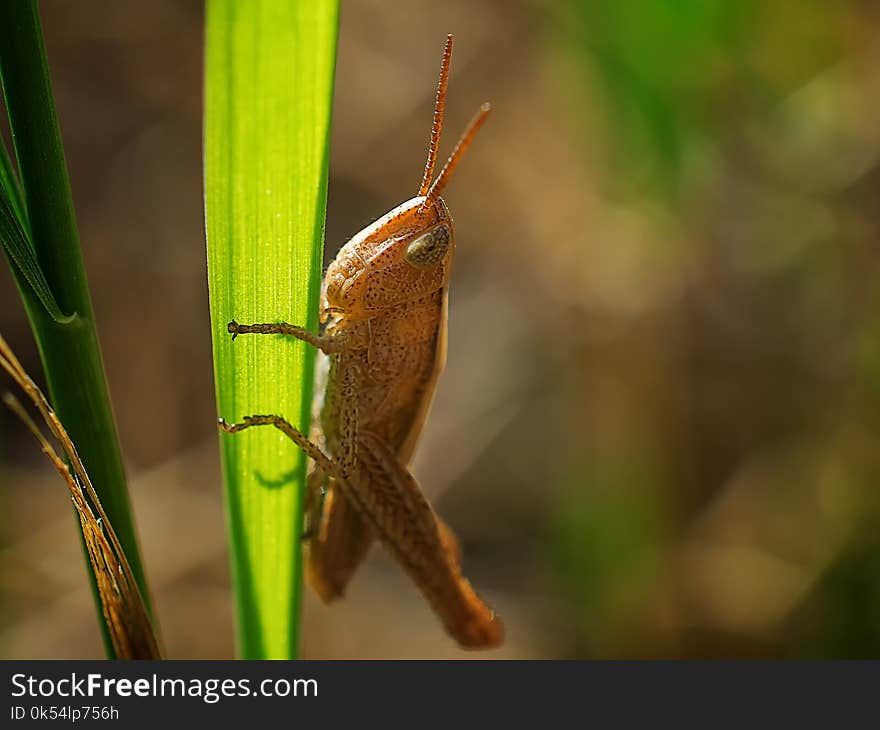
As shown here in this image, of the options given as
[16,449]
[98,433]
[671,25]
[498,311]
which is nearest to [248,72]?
[98,433]

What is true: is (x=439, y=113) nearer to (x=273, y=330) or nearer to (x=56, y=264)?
(x=273, y=330)

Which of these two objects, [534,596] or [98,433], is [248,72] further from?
[534,596]

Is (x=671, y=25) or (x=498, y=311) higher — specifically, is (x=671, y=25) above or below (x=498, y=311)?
below

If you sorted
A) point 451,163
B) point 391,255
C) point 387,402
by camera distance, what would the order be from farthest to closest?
1. point 387,402
2. point 391,255
3. point 451,163

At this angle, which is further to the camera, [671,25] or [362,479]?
[671,25]

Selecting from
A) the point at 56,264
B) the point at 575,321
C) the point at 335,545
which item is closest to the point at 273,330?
the point at 56,264

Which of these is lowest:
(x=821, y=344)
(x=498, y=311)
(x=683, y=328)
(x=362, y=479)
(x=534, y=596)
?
(x=362, y=479)

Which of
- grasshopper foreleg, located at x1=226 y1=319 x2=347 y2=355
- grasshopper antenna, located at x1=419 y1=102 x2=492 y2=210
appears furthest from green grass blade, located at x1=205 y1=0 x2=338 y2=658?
grasshopper antenna, located at x1=419 y1=102 x2=492 y2=210
